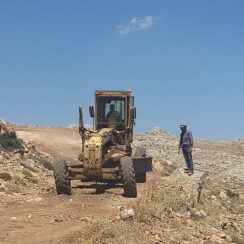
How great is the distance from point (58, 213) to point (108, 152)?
13.2 feet

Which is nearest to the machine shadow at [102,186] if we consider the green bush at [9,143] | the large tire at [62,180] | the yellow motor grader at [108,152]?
the yellow motor grader at [108,152]

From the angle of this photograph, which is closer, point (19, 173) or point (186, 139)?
point (186, 139)

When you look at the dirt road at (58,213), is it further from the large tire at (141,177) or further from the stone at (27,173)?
the stone at (27,173)

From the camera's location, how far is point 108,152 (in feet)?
52.6

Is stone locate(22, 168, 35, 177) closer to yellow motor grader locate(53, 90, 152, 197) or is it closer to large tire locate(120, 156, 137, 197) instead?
yellow motor grader locate(53, 90, 152, 197)

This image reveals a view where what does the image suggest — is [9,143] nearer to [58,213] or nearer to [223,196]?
[223,196]

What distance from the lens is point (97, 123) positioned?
18.5m

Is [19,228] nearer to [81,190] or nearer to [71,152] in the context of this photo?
[81,190]

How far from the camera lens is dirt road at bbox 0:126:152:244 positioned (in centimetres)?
1017

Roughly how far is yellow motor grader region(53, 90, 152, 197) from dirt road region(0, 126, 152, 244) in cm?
46

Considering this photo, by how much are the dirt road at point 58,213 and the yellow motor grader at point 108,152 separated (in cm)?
46

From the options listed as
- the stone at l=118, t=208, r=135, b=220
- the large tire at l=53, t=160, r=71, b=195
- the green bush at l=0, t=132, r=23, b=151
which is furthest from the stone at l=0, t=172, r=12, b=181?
the stone at l=118, t=208, r=135, b=220

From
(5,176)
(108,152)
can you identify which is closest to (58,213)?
(108,152)

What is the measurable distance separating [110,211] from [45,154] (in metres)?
18.6
